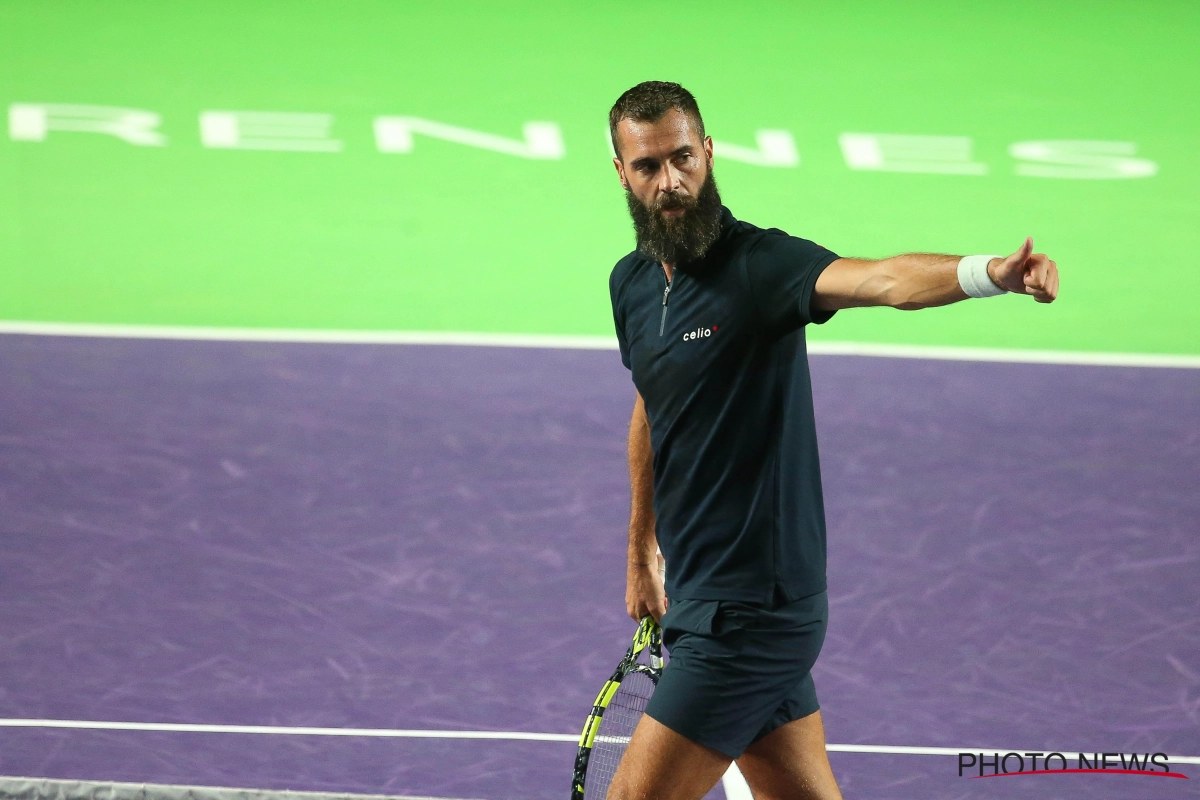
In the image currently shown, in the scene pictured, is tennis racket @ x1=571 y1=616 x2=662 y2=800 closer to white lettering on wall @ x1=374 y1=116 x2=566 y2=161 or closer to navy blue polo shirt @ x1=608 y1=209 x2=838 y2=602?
navy blue polo shirt @ x1=608 y1=209 x2=838 y2=602

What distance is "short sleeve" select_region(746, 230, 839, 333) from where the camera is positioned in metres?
3.58

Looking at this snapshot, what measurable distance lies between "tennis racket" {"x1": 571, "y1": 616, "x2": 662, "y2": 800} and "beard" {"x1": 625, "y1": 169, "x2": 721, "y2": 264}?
110cm

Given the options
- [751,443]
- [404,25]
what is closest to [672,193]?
[751,443]

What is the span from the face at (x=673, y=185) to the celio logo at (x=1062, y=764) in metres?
2.53

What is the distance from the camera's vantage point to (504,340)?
976 cm

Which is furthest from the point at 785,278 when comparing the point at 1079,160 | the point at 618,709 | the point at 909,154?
the point at 1079,160

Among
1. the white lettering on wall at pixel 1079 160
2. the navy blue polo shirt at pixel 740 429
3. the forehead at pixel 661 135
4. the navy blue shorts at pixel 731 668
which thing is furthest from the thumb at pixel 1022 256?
the white lettering on wall at pixel 1079 160

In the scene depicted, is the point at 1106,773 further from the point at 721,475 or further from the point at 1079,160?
the point at 1079,160

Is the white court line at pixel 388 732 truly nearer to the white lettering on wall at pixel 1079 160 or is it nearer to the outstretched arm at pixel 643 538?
the outstretched arm at pixel 643 538

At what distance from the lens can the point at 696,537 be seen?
3.84 metres

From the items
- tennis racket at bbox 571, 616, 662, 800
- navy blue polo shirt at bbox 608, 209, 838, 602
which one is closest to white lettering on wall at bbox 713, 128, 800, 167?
tennis racket at bbox 571, 616, 662, 800

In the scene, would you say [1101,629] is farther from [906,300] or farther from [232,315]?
[232,315]

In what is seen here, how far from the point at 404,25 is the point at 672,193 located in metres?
9.53

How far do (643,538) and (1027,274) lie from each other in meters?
1.58
